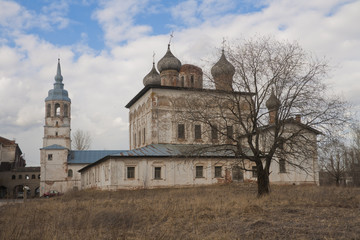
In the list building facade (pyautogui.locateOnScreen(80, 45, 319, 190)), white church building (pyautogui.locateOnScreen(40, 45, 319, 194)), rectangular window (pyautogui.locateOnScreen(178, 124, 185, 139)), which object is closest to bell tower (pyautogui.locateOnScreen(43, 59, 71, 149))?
white church building (pyautogui.locateOnScreen(40, 45, 319, 194))

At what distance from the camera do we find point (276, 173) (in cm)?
3178

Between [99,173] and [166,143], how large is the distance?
613cm

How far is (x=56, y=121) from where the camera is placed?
54.8 metres

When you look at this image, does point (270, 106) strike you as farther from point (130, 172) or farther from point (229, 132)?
point (130, 172)

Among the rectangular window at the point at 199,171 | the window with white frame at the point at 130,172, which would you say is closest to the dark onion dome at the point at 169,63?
the rectangular window at the point at 199,171

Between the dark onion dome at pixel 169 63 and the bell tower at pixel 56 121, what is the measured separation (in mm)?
23411

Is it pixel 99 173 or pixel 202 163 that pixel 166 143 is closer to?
pixel 202 163

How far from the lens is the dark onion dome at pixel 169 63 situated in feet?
119

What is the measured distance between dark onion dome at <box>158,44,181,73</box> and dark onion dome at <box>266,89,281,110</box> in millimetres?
19426

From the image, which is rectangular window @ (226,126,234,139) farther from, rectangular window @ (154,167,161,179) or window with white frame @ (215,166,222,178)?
window with white frame @ (215,166,222,178)

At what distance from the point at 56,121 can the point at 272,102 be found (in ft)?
141

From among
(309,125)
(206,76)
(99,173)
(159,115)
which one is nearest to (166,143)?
(159,115)

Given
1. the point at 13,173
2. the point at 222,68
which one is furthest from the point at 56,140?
the point at 222,68

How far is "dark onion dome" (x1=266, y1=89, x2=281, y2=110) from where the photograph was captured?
17227 millimetres
